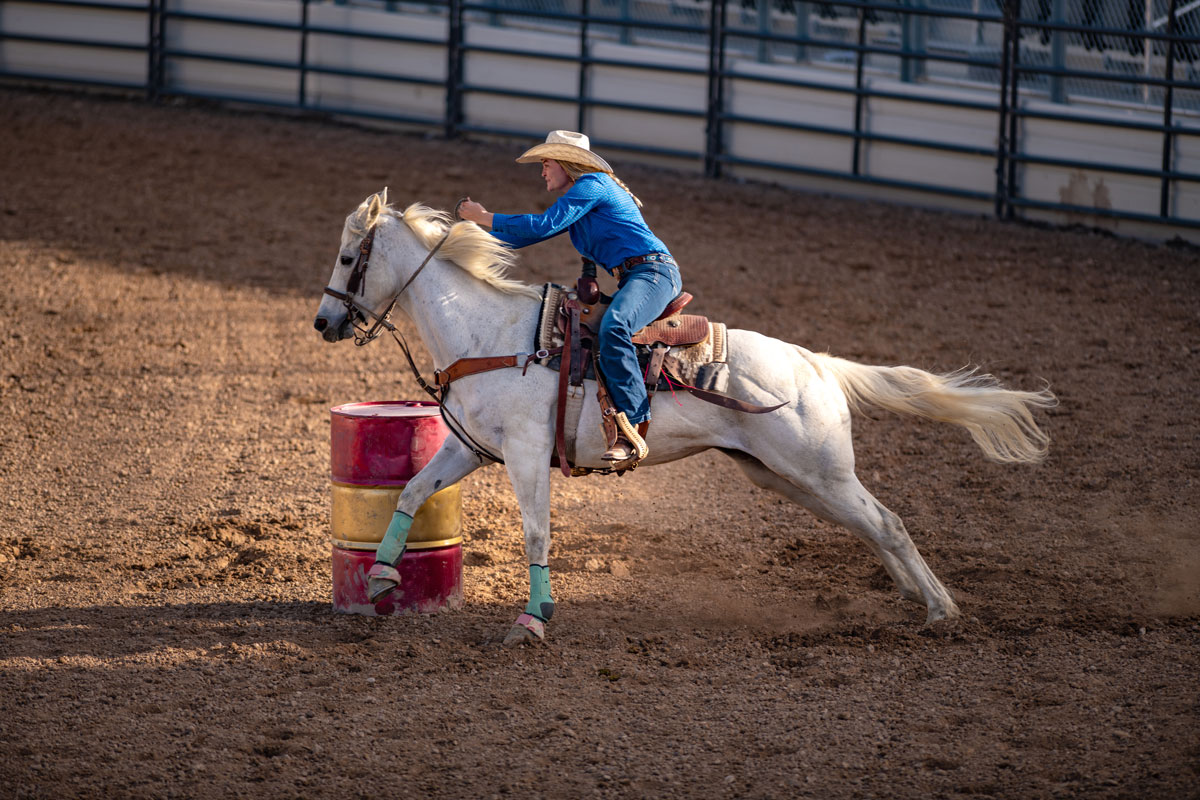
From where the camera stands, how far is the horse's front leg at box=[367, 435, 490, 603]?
571cm

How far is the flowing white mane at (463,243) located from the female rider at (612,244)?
0.46ft

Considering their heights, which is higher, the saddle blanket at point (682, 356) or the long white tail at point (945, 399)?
the saddle blanket at point (682, 356)

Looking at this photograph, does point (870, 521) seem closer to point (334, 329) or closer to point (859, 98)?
point (334, 329)

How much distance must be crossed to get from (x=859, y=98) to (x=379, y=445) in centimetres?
957

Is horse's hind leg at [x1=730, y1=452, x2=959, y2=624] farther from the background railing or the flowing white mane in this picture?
the background railing

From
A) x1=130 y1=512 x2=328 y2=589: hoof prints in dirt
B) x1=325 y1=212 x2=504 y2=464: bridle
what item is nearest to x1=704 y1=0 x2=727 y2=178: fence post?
x1=130 y1=512 x2=328 y2=589: hoof prints in dirt

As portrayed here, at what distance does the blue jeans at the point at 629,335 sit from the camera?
18.1 feet

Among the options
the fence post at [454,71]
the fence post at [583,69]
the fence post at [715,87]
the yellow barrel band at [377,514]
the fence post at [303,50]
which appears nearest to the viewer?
the yellow barrel band at [377,514]

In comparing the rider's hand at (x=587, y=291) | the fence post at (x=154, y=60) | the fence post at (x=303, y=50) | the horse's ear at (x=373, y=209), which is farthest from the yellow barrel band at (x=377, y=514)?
the fence post at (x=154, y=60)

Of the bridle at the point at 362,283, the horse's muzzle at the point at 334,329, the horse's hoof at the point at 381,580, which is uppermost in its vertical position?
the bridle at the point at 362,283

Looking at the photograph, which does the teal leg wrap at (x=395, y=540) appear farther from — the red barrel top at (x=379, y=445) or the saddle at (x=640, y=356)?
the saddle at (x=640, y=356)

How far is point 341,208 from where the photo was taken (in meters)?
12.8

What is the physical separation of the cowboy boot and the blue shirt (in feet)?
A: 2.56

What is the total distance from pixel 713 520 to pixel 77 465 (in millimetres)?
4222
